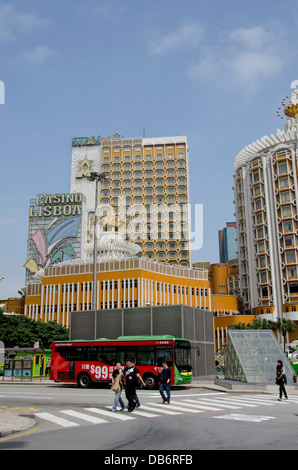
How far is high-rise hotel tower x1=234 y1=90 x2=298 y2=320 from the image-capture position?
83375mm

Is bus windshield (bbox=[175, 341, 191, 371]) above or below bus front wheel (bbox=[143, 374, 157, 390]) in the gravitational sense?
above

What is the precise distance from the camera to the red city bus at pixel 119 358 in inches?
1005

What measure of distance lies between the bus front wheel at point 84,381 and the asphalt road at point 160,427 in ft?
32.8

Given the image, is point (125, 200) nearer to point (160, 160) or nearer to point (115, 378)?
point (160, 160)

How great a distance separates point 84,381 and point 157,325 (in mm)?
9832

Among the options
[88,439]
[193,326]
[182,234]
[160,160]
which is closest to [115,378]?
[88,439]

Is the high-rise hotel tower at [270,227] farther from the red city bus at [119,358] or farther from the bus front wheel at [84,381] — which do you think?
the bus front wheel at [84,381]

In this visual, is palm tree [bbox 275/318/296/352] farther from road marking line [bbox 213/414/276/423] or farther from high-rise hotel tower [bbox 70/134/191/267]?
road marking line [bbox 213/414/276/423]

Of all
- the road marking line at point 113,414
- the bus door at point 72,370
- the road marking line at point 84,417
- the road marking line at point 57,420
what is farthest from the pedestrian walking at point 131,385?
the bus door at point 72,370

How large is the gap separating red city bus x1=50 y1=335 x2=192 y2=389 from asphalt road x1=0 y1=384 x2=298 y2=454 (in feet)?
26.3

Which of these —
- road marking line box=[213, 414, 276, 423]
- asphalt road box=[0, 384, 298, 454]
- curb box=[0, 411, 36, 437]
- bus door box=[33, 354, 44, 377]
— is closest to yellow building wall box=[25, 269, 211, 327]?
bus door box=[33, 354, 44, 377]

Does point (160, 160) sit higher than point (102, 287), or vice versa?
point (160, 160)

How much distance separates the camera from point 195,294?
8450 cm

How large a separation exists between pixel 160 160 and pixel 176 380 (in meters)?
121
